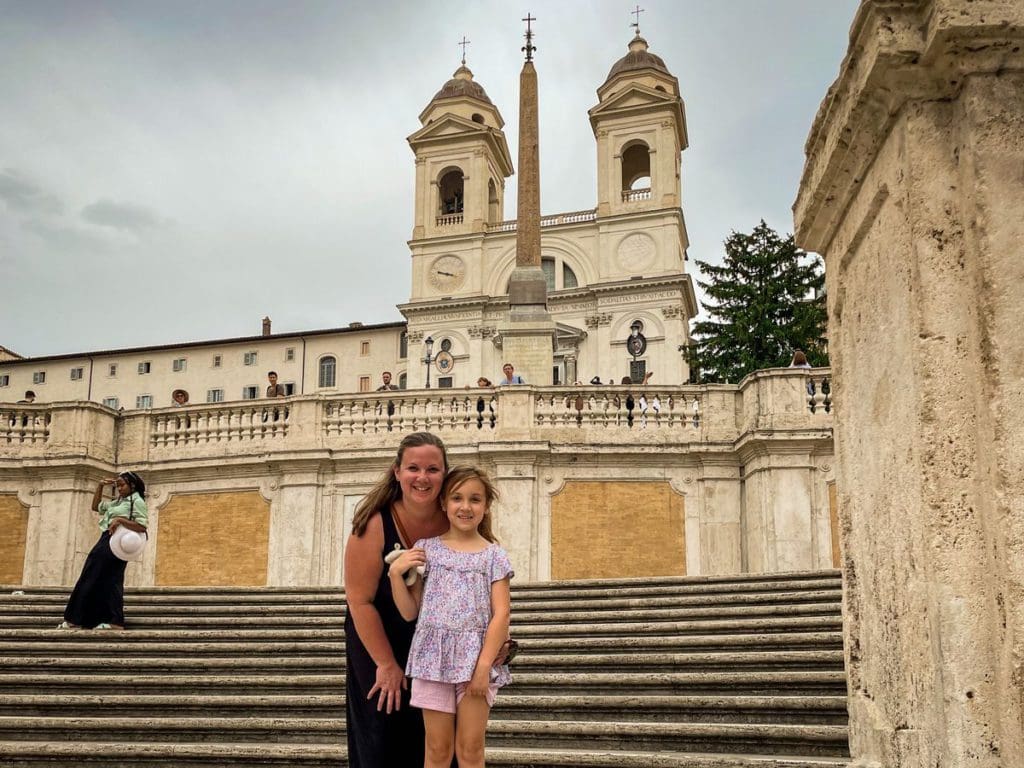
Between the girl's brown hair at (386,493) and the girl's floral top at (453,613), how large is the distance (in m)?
0.22

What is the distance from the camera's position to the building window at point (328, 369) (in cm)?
7056

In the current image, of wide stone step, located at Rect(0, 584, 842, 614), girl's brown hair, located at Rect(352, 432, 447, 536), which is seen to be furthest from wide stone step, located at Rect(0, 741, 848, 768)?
wide stone step, located at Rect(0, 584, 842, 614)

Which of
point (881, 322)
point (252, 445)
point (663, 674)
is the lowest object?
point (663, 674)

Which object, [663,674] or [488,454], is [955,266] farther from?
[488,454]

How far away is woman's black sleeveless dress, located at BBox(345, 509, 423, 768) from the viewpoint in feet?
13.8

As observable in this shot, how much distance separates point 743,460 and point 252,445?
823 centimetres

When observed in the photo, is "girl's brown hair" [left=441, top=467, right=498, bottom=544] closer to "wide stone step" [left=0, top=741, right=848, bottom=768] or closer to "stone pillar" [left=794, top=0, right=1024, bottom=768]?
"stone pillar" [left=794, top=0, right=1024, bottom=768]

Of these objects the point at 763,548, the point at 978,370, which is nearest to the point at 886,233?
the point at 978,370

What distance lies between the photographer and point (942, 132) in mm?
3453

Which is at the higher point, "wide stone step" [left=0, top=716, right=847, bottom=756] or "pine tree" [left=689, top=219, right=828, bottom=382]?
"pine tree" [left=689, top=219, right=828, bottom=382]

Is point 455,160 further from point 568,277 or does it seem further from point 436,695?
point 436,695

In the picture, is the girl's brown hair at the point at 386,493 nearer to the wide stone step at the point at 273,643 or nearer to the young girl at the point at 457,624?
the young girl at the point at 457,624

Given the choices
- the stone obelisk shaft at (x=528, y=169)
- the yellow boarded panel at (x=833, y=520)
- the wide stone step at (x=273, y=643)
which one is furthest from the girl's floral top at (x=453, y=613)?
the stone obelisk shaft at (x=528, y=169)

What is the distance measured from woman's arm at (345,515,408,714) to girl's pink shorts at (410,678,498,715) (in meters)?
0.10
